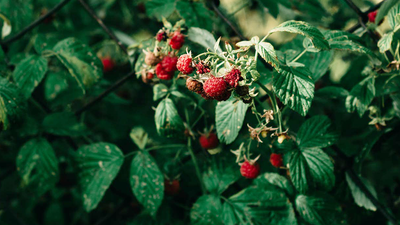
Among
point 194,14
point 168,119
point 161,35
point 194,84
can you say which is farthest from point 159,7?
point 194,84

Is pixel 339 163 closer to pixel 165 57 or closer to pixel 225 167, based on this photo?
pixel 225 167

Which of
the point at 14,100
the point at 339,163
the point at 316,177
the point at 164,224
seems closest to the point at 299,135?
the point at 316,177

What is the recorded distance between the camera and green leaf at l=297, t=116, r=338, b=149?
89 cm

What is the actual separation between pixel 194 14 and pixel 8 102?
0.57 metres

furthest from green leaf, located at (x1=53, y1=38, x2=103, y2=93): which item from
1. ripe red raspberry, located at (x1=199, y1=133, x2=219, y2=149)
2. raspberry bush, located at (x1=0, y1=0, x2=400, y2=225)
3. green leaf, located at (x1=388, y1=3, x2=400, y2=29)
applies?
green leaf, located at (x1=388, y1=3, x2=400, y2=29)

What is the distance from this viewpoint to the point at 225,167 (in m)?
1.06

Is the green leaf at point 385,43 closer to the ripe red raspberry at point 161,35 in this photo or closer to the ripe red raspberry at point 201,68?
the ripe red raspberry at point 201,68

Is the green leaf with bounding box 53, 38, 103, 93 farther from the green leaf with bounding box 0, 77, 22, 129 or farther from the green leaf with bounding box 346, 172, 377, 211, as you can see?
the green leaf with bounding box 346, 172, 377, 211

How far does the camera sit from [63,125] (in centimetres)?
110

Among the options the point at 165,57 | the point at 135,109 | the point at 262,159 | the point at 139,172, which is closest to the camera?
the point at 165,57

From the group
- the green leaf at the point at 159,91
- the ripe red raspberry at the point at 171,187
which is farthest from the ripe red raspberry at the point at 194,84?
the ripe red raspberry at the point at 171,187

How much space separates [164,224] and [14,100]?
1.98ft

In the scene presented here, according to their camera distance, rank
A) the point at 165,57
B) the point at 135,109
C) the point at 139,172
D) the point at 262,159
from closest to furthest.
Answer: the point at 165,57 < the point at 139,172 < the point at 262,159 < the point at 135,109

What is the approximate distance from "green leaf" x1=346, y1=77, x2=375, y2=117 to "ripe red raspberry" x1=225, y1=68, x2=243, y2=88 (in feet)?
1.27
